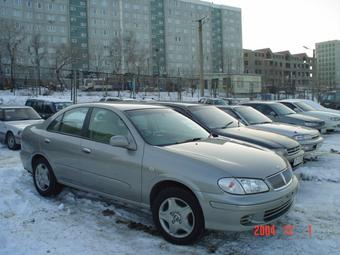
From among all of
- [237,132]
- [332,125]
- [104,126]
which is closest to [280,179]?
[104,126]

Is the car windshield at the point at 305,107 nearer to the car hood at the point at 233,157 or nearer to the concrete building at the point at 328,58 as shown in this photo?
the car hood at the point at 233,157

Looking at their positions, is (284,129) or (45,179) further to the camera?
(284,129)

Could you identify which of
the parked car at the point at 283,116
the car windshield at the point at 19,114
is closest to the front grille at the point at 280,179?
the parked car at the point at 283,116

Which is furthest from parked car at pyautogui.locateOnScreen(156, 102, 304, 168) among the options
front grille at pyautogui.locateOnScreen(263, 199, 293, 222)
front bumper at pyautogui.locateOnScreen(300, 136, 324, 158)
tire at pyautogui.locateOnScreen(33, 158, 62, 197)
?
tire at pyautogui.locateOnScreen(33, 158, 62, 197)

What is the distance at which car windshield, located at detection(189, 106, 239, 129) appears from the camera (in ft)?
25.3

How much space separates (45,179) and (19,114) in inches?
286

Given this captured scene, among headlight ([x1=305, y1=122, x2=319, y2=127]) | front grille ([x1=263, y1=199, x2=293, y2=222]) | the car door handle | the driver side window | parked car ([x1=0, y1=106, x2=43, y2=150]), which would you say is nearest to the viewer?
front grille ([x1=263, y1=199, x2=293, y2=222])

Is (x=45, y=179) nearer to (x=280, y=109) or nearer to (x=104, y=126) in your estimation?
(x=104, y=126)

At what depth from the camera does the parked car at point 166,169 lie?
12.4 ft

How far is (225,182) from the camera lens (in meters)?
3.77

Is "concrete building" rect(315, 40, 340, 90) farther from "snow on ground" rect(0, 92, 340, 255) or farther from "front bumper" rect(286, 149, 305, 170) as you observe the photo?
"snow on ground" rect(0, 92, 340, 255)

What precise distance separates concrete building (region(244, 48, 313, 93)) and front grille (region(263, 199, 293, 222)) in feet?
345

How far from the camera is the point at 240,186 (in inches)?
148
